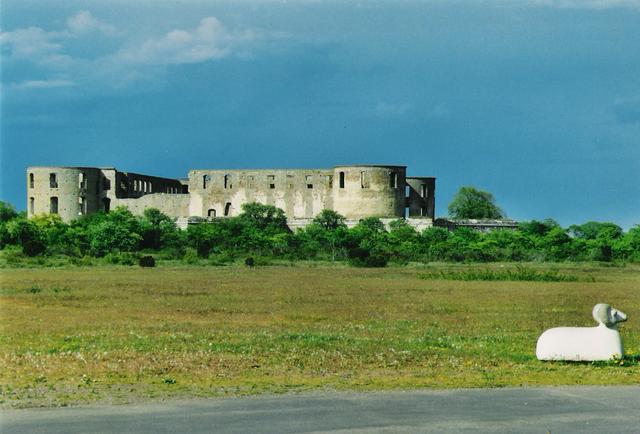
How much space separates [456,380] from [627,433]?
11.6ft

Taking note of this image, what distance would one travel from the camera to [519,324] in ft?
66.3

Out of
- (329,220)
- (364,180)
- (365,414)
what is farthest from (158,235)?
(365,414)

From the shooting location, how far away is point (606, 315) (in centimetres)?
1324

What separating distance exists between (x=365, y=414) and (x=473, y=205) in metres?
93.1

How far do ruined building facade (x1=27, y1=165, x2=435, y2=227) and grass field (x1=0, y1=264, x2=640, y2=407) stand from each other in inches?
1754

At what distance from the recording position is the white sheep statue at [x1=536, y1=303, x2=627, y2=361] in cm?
1346

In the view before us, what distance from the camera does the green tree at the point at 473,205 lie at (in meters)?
101

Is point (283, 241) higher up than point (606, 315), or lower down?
higher up

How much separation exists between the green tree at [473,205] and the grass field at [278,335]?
65.6 m

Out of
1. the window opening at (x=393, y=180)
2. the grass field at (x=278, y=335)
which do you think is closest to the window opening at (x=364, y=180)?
the window opening at (x=393, y=180)

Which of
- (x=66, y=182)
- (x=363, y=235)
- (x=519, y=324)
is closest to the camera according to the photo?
(x=519, y=324)

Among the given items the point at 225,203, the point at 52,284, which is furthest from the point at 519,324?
the point at 225,203

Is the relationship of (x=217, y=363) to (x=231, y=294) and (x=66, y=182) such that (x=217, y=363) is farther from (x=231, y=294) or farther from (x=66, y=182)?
(x=66, y=182)

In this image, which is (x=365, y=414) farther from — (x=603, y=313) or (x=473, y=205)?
(x=473, y=205)
